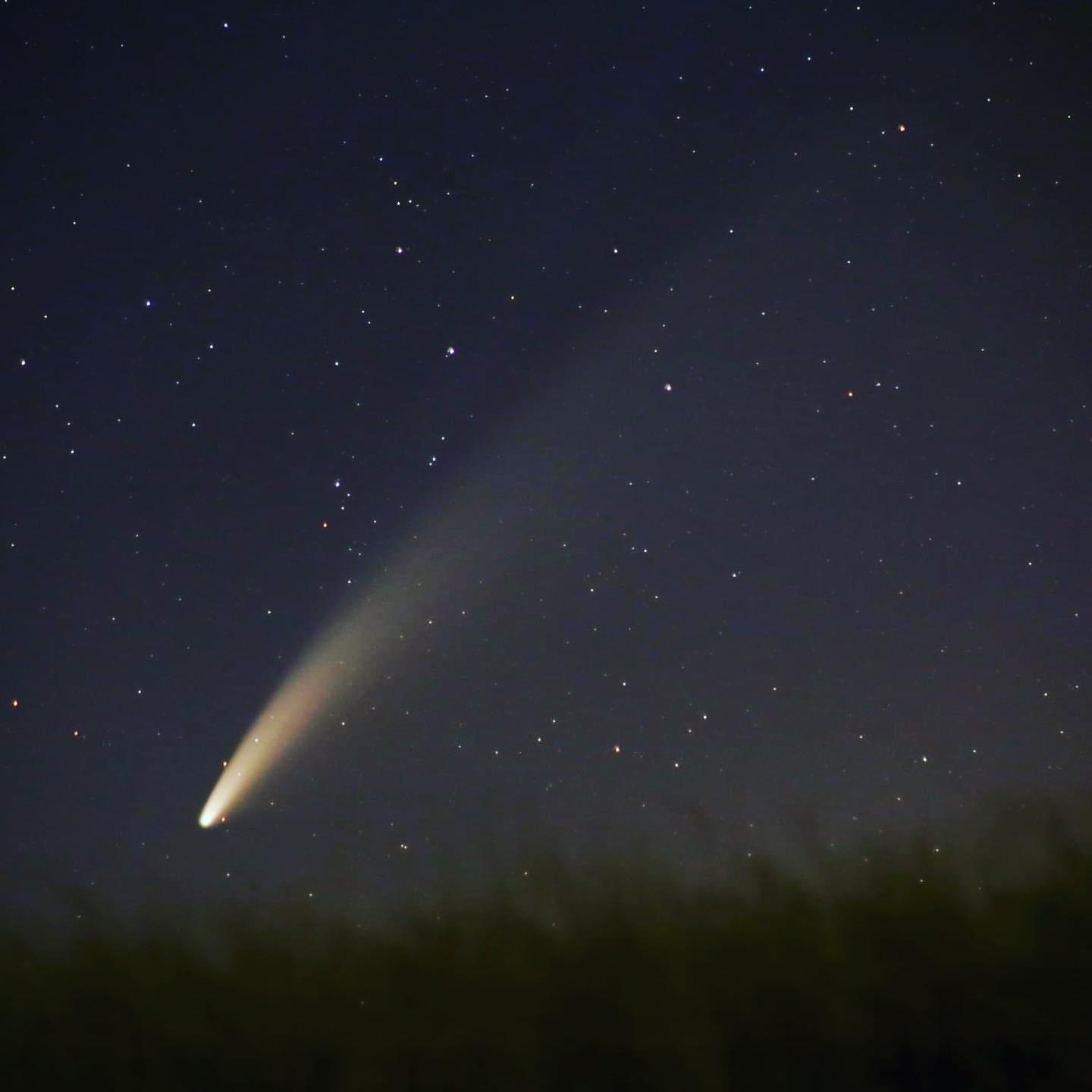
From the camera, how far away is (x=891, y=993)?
9.43ft

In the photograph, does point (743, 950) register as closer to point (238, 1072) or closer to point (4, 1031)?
point (238, 1072)

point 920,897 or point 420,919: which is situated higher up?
point 420,919

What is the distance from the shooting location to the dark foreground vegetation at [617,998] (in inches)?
107

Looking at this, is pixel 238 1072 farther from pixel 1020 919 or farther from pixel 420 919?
pixel 1020 919

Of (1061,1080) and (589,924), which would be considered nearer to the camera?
(1061,1080)

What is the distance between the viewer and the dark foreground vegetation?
272 centimetres

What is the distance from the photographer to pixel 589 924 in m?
3.20

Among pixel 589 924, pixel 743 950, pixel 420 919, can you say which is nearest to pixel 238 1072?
pixel 420 919

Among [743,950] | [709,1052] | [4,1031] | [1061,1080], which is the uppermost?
[4,1031]

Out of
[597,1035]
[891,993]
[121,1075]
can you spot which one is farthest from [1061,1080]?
[121,1075]

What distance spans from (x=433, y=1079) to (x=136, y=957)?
3.04 feet

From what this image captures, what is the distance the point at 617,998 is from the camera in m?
2.90

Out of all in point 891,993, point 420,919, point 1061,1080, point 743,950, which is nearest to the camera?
point 1061,1080

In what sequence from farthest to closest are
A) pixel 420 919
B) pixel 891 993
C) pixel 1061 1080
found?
pixel 420 919 → pixel 891 993 → pixel 1061 1080
